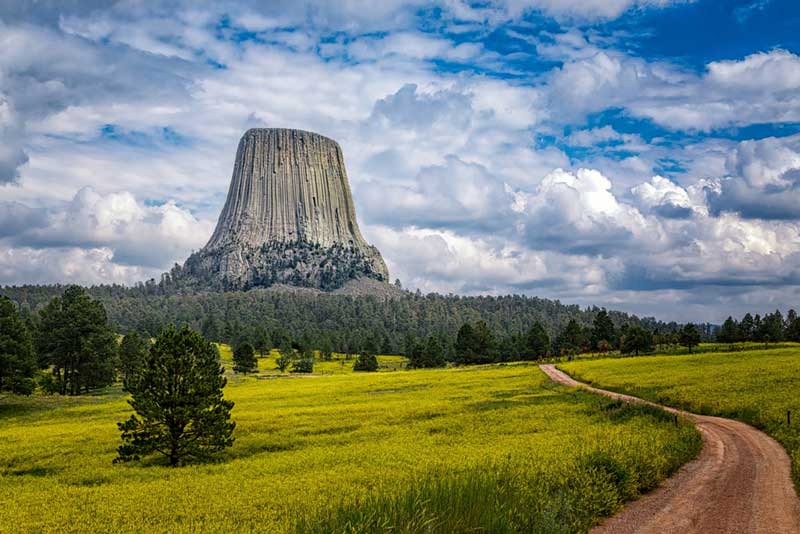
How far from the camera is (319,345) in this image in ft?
566

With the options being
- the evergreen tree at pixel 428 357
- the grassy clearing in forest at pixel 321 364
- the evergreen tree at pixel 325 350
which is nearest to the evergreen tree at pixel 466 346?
the evergreen tree at pixel 428 357

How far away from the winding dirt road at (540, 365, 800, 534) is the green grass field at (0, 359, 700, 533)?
723 mm

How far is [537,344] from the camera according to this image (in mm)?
132875

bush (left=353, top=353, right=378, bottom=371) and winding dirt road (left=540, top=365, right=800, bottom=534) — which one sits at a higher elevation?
winding dirt road (left=540, top=365, right=800, bottom=534)

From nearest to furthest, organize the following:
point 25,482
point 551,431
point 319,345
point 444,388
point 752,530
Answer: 1. point 752,530
2. point 25,482
3. point 551,431
4. point 444,388
5. point 319,345

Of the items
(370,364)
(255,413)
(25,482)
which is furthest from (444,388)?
(370,364)

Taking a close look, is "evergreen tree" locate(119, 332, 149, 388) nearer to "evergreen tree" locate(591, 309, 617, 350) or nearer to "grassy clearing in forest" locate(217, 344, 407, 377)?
"grassy clearing in forest" locate(217, 344, 407, 377)

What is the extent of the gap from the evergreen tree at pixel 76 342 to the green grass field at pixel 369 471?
23.5 metres

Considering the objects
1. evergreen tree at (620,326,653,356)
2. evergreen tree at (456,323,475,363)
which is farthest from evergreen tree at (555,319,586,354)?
evergreen tree at (620,326,653,356)

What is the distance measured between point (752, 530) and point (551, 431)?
16852 mm

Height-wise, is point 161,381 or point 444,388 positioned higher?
point 161,381

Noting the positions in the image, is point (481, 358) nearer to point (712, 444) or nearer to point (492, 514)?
point (712, 444)

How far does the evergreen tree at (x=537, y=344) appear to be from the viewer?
13188cm

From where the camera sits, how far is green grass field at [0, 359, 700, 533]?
14.1 meters
